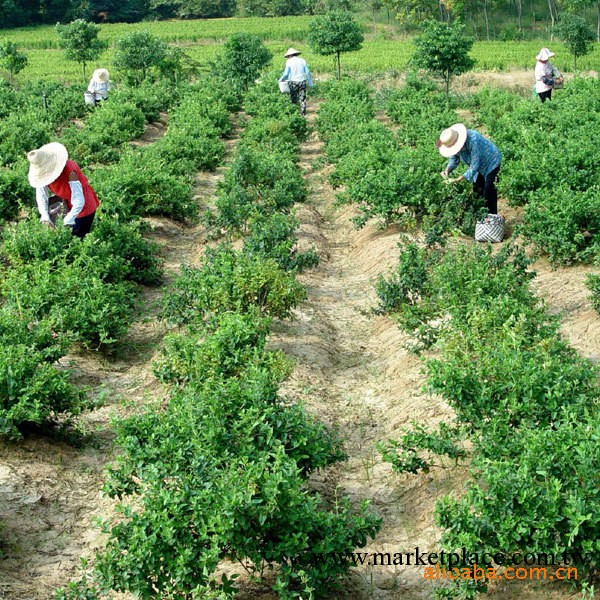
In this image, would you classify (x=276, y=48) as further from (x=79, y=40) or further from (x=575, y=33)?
(x=575, y=33)

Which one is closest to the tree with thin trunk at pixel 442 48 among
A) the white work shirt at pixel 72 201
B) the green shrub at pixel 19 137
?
the green shrub at pixel 19 137

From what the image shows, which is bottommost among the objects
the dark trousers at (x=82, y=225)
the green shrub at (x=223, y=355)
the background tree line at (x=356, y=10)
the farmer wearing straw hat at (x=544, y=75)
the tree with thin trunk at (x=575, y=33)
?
the background tree line at (x=356, y=10)

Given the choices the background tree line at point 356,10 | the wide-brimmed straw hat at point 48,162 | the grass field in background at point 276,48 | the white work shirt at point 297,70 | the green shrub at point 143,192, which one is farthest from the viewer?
the background tree line at point 356,10

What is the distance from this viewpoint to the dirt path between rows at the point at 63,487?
17.6ft

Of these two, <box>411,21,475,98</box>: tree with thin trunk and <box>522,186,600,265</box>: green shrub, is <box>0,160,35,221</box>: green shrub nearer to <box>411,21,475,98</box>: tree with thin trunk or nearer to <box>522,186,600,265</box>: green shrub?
<box>522,186,600,265</box>: green shrub

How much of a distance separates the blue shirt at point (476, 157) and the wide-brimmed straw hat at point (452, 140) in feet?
0.43

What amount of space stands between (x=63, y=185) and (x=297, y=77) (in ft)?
38.2

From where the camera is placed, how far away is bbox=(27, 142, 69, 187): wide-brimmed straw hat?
903cm

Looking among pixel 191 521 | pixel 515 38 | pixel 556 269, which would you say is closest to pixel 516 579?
pixel 191 521

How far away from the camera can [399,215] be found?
37.8 feet

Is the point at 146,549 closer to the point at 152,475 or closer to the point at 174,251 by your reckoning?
the point at 152,475

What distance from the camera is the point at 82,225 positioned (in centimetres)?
953

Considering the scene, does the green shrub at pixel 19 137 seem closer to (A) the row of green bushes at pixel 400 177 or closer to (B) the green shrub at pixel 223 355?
(A) the row of green bushes at pixel 400 177

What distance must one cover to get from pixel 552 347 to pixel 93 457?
10.6 ft
